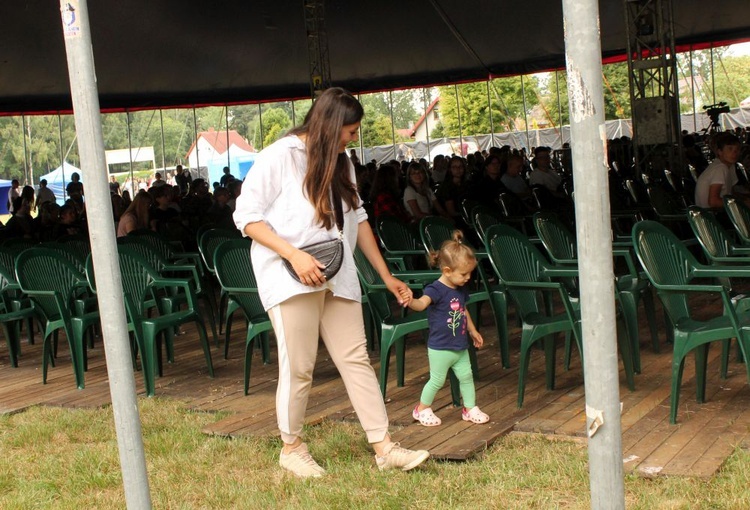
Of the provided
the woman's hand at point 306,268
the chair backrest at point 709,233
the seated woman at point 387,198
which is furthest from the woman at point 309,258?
the seated woman at point 387,198

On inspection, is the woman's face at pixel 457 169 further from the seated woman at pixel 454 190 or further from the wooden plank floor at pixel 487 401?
the wooden plank floor at pixel 487 401

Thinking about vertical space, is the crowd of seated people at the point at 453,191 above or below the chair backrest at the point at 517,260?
above

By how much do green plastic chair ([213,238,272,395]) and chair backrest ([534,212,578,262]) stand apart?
186 centimetres

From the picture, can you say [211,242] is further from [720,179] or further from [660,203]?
[720,179]

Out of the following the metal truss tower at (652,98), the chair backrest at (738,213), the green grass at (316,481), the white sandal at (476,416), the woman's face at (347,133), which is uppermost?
the metal truss tower at (652,98)

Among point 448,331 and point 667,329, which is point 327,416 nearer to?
point 448,331

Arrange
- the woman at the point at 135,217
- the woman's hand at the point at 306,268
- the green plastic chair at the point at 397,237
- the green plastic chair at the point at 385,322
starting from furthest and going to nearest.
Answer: the woman at the point at 135,217
the green plastic chair at the point at 397,237
the green plastic chair at the point at 385,322
the woman's hand at the point at 306,268

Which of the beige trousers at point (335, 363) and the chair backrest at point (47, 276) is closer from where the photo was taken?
the beige trousers at point (335, 363)

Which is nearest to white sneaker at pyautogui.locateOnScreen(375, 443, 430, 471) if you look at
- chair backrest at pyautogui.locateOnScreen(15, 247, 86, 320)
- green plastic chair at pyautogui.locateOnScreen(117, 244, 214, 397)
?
green plastic chair at pyautogui.locateOnScreen(117, 244, 214, 397)

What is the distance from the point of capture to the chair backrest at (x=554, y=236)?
6.34 metres

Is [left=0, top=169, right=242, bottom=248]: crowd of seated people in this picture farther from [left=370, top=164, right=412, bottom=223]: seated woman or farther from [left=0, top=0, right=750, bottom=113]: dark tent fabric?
[left=0, top=0, right=750, bottom=113]: dark tent fabric

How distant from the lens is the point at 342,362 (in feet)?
13.3

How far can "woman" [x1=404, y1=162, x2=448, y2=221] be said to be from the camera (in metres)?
9.84

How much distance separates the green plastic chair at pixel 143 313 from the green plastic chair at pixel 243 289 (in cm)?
27
